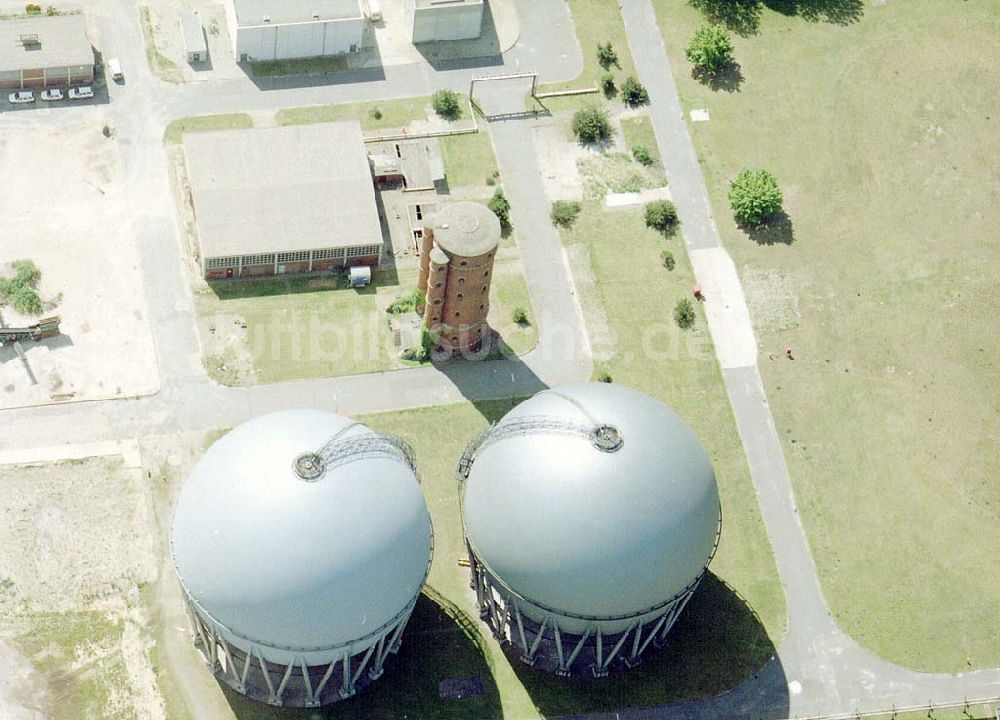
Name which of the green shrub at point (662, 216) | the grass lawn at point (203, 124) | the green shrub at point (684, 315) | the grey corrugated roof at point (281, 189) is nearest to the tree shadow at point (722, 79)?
the green shrub at point (662, 216)

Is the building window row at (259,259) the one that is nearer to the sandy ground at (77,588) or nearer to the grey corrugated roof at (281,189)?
the grey corrugated roof at (281,189)

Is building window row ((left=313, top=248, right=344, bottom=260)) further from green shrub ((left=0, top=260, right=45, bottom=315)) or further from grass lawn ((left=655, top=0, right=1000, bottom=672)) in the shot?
grass lawn ((left=655, top=0, right=1000, bottom=672))

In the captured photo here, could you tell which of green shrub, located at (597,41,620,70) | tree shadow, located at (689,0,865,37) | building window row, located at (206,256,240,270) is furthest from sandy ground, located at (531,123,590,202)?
building window row, located at (206,256,240,270)

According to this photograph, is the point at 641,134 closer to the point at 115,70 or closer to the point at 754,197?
the point at 754,197

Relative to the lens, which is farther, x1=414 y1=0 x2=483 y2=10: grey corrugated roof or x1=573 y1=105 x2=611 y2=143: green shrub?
x1=414 y1=0 x2=483 y2=10: grey corrugated roof

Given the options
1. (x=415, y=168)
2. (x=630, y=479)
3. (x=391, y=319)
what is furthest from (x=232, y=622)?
(x=415, y=168)
